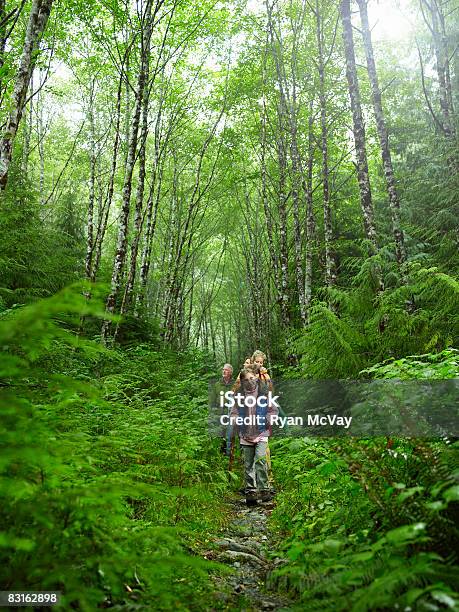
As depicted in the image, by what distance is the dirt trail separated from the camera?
3.02 meters

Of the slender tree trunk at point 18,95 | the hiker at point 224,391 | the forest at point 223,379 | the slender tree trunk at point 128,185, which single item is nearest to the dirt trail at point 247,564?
the forest at point 223,379

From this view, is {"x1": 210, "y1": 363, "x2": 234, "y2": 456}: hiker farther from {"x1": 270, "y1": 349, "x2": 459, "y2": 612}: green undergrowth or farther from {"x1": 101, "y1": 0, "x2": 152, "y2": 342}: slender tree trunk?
{"x1": 270, "y1": 349, "x2": 459, "y2": 612}: green undergrowth

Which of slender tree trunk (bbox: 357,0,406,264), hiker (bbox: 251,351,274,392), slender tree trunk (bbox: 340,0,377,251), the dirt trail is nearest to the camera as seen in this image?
the dirt trail

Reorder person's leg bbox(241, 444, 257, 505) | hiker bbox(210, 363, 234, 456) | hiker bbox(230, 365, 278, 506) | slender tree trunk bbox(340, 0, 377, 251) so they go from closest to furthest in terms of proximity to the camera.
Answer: person's leg bbox(241, 444, 257, 505) < hiker bbox(230, 365, 278, 506) < hiker bbox(210, 363, 234, 456) < slender tree trunk bbox(340, 0, 377, 251)

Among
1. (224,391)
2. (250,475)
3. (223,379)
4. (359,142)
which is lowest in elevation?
(250,475)

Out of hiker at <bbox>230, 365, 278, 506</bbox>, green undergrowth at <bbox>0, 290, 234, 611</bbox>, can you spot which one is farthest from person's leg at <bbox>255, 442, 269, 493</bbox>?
green undergrowth at <bbox>0, 290, 234, 611</bbox>

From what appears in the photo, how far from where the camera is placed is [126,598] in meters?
2.41

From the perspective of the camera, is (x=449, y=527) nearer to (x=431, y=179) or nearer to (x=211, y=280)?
(x=431, y=179)

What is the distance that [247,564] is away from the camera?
3.78 m

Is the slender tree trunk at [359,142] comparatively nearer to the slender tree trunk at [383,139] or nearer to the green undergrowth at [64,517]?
the slender tree trunk at [383,139]

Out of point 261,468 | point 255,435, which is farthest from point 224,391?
point 261,468

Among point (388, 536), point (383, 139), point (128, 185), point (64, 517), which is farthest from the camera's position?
point (383, 139)

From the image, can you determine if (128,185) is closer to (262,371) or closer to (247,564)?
(262,371)

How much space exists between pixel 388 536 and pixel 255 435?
481 centimetres
